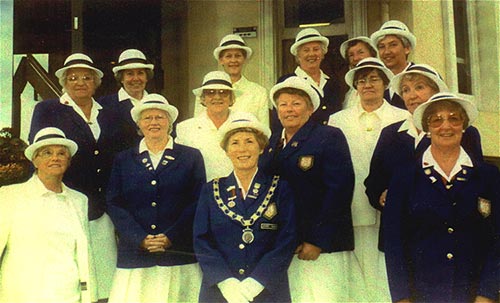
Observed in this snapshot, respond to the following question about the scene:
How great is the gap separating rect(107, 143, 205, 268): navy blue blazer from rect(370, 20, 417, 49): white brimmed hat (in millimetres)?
867

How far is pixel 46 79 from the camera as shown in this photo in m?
2.22

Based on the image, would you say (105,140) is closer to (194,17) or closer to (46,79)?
(46,79)

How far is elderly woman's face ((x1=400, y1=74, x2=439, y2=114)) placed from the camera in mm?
1996

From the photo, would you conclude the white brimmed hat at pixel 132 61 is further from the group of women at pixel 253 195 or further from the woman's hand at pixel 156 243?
the woman's hand at pixel 156 243

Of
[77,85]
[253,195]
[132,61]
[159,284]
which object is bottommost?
[159,284]

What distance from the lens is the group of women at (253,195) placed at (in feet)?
5.86

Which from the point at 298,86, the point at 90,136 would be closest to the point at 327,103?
the point at 298,86

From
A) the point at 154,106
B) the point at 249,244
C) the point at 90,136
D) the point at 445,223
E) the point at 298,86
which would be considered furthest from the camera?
the point at 90,136

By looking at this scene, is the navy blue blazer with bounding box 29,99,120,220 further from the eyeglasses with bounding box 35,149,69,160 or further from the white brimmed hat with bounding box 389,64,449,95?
the white brimmed hat with bounding box 389,64,449,95

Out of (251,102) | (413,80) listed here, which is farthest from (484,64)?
(251,102)

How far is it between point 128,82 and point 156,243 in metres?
0.69

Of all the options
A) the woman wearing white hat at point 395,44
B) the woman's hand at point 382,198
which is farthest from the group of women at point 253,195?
the woman wearing white hat at point 395,44

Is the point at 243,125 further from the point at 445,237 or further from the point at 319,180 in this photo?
the point at 445,237

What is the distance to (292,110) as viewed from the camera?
1988 mm
